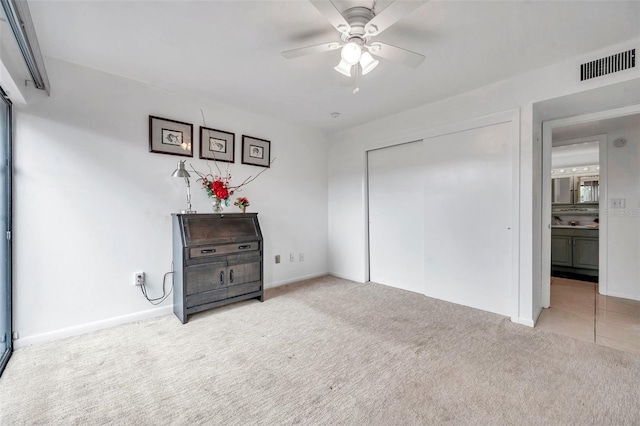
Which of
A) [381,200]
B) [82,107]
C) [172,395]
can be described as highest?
[82,107]

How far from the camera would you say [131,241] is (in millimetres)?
2609

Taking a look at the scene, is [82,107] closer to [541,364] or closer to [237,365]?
[237,365]

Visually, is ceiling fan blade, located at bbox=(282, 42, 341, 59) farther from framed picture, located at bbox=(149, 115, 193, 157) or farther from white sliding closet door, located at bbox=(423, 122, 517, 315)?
white sliding closet door, located at bbox=(423, 122, 517, 315)

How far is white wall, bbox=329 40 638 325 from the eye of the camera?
2.35 meters

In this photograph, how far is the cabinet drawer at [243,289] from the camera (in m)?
2.90

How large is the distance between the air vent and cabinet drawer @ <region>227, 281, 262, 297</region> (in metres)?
3.57

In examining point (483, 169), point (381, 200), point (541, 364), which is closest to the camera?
point (541, 364)

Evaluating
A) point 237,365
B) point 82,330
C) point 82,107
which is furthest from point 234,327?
point 82,107

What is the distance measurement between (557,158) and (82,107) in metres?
6.76

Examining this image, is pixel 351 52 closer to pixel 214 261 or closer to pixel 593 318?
pixel 214 261

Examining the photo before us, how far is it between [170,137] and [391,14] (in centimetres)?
244

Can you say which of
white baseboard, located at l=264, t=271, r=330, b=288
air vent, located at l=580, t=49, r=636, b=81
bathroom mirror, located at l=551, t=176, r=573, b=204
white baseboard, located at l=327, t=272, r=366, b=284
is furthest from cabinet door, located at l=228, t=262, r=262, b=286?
bathroom mirror, located at l=551, t=176, r=573, b=204

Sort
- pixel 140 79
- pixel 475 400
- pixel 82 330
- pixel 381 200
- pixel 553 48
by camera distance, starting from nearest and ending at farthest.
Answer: pixel 475 400 → pixel 553 48 → pixel 82 330 → pixel 140 79 → pixel 381 200

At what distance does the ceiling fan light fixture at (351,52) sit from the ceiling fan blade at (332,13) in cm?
8
